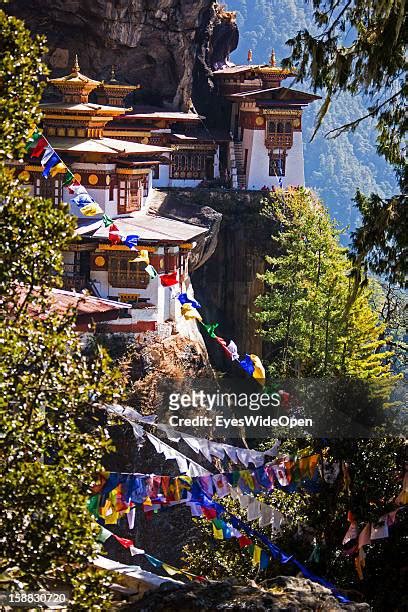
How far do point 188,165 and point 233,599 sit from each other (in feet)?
128

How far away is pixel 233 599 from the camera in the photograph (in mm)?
11055

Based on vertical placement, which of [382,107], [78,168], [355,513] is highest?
[382,107]

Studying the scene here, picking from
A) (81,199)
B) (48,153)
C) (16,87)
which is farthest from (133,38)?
(16,87)

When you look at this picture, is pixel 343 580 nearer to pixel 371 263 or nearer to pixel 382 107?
pixel 371 263

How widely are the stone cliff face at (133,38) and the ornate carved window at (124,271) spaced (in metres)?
13.7

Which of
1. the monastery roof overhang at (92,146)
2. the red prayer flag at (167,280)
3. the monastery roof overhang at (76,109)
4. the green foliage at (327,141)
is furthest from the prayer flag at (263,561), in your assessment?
the green foliage at (327,141)

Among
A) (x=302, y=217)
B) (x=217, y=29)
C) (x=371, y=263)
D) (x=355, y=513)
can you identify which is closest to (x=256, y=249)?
(x=302, y=217)

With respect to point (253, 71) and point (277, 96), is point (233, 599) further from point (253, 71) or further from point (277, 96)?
point (253, 71)

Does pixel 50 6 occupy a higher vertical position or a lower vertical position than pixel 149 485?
higher

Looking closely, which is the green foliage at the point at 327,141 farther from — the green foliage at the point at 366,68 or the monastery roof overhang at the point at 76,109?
the green foliage at the point at 366,68

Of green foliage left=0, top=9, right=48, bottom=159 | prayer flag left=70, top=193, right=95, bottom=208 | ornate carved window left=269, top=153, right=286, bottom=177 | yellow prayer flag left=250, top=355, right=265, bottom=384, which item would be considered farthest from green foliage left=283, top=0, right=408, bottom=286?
ornate carved window left=269, top=153, right=286, bottom=177

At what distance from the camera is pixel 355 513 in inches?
682

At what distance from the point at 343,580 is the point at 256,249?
28.6 m

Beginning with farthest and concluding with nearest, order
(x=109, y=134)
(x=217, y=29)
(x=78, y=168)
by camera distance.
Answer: (x=217, y=29), (x=109, y=134), (x=78, y=168)
